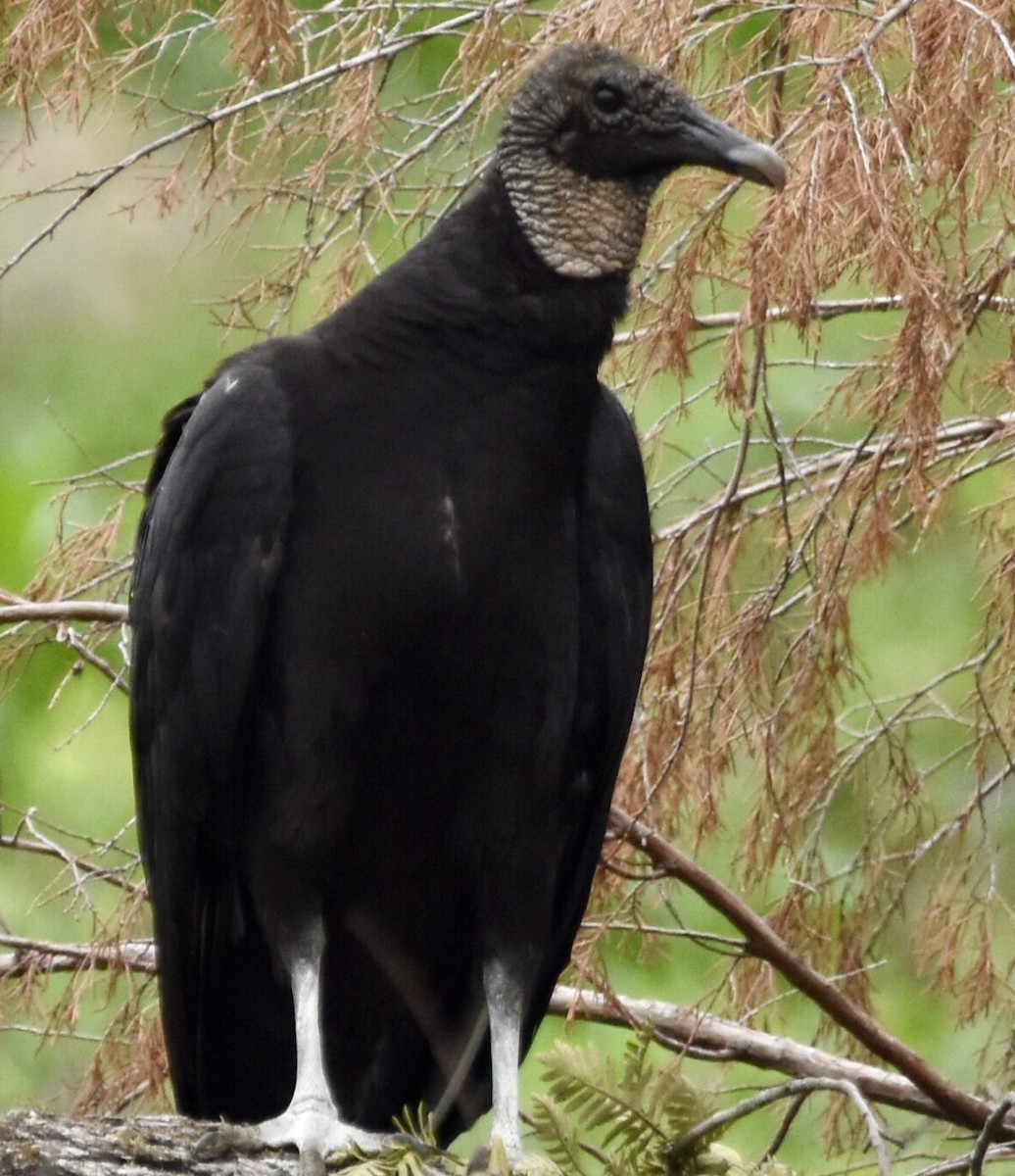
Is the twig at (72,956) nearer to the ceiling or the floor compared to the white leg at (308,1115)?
nearer to the floor

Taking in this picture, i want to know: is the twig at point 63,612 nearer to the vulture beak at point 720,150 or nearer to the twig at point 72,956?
the twig at point 72,956

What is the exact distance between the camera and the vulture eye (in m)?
2.92

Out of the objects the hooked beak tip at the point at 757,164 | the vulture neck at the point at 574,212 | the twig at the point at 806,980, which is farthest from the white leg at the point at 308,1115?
the hooked beak tip at the point at 757,164

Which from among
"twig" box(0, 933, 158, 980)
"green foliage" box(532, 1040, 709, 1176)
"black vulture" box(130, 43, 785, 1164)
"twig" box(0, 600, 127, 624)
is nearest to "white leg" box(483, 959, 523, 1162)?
"black vulture" box(130, 43, 785, 1164)

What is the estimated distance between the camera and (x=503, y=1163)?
250 cm

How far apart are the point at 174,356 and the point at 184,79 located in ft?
6.08

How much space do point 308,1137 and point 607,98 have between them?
55.1 inches

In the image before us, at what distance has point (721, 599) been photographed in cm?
326

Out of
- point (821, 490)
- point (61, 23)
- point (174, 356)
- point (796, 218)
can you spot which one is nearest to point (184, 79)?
point (174, 356)

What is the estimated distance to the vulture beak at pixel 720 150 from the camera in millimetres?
2713

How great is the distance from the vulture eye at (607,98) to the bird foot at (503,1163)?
1352 millimetres

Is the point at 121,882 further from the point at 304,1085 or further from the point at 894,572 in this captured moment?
the point at 894,572

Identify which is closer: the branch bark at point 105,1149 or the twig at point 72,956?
the branch bark at point 105,1149

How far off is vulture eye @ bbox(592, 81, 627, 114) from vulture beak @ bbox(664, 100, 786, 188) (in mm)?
82
